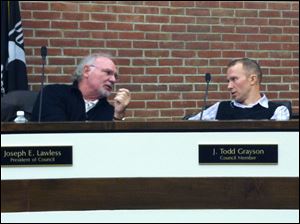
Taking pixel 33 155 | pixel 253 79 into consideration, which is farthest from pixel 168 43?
pixel 33 155

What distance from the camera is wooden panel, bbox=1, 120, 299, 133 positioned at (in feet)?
6.97

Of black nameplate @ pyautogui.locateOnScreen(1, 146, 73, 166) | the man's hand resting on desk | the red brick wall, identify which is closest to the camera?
black nameplate @ pyautogui.locateOnScreen(1, 146, 73, 166)

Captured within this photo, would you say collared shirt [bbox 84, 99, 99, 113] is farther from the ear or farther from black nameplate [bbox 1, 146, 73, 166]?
black nameplate [bbox 1, 146, 73, 166]

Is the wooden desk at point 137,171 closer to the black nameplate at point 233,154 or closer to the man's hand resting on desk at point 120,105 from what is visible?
the black nameplate at point 233,154

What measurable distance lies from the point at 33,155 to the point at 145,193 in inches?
17.1

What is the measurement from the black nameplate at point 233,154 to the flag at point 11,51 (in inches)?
75.9

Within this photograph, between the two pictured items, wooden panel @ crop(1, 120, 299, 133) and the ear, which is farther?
the ear

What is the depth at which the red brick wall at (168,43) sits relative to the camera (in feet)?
13.7

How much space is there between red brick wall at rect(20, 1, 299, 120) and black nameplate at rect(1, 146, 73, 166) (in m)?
2.07

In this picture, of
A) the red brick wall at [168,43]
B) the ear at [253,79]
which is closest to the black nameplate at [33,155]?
the ear at [253,79]

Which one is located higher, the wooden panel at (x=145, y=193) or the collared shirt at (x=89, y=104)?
the collared shirt at (x=89, y=104)

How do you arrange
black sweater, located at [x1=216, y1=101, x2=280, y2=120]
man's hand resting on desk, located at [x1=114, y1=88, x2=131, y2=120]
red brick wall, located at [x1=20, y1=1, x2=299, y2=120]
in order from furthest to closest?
red brick wall, located at [x1=20, y1=1, x2=299, y2=120] < man's hand resting on desk, located at [x1=114, y1=88, x2=131, y2=120] < black sweater, located at [x1=216, y1=101, x2=280, y2=120]

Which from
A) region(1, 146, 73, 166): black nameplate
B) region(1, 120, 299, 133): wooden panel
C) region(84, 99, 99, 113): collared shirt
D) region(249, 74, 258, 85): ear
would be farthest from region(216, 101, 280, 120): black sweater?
region(1, 146, 73, 166): black nameplate

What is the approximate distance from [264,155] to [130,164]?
498mm
